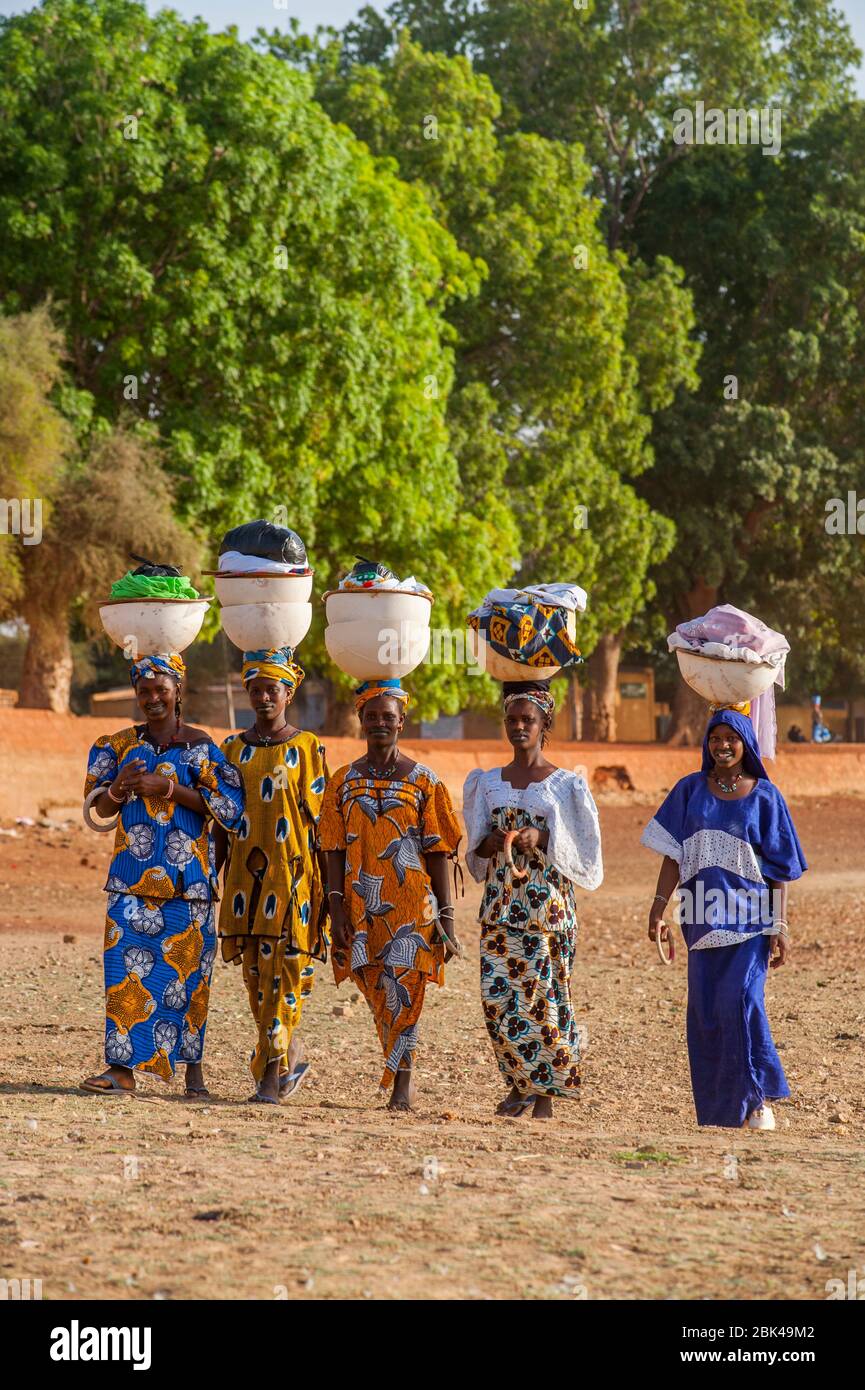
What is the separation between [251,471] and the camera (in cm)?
2223

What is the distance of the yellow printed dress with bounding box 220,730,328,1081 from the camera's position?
6.70m

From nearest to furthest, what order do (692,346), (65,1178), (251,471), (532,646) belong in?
(65,1178), (532,646), (251,471), (692,346)

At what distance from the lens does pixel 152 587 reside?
6992 millimetres

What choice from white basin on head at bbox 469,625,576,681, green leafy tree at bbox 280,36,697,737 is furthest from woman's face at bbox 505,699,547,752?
green leafy tree at bbox 280,36,697,737

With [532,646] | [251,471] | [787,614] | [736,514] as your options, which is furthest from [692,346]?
[532,646]

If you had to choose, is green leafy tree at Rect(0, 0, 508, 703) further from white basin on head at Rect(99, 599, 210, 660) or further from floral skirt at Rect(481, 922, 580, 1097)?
floral skirt at Rect(481, 922, 580, 1097)

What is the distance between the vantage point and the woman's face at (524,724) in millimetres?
6695

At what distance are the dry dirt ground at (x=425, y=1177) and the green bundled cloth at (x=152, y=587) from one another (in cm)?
198

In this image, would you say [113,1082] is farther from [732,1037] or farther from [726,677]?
[726,677]

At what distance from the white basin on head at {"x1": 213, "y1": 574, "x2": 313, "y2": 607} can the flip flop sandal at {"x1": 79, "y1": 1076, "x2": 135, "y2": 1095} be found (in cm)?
196

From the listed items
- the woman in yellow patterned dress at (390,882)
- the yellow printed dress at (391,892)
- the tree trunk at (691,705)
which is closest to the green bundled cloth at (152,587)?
the woman in yellow patterned dress at (390,882)

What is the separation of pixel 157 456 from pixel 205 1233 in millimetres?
18179
